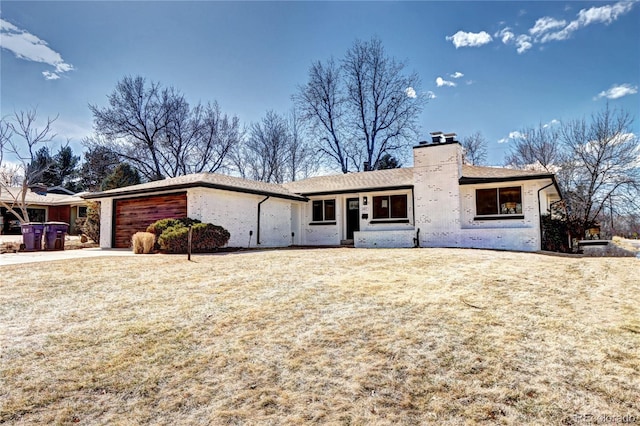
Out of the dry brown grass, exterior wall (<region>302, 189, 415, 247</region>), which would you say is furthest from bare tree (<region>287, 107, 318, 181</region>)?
the dry brown grass

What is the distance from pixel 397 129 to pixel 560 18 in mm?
17255

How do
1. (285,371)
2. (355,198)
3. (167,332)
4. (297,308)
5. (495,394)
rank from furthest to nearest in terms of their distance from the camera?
(355,198) < (297,308) < (167,332) < (285,371) < (495,394)

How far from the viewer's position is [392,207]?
17469 millimetres

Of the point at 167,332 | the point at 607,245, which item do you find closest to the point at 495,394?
the point at 167,332

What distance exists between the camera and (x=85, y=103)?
2848 centimetres

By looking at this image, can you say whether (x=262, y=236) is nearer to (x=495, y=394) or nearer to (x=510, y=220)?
(x=510, y=220)

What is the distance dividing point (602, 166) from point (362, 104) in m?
Answer: 17.6

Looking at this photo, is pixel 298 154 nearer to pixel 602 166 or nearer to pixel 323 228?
pixel 323 228

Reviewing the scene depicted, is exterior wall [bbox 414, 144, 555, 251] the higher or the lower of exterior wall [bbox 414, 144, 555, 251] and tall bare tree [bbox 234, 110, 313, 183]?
the lower

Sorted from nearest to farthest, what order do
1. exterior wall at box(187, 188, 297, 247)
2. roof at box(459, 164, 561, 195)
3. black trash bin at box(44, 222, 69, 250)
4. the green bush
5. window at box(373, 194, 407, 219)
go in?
1. the green bush
2. roof at box(459, 164, 561, 195)
3. exterior wall at box(187, 188, 297, 247)
4. black trash bin at box(44, 222, 69, 250)
5. window at box(373, 194, 407, 219)

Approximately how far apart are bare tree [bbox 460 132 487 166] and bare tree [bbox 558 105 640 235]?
12128 millimetres

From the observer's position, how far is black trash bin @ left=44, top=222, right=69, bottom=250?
1484cm

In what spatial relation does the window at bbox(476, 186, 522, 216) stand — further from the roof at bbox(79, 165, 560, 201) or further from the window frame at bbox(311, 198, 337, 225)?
the window frame at bbox(311, 198, 337, 225)

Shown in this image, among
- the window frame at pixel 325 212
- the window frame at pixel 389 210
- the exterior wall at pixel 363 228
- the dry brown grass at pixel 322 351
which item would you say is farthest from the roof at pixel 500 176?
the dry brown grass at pixel 322 351
